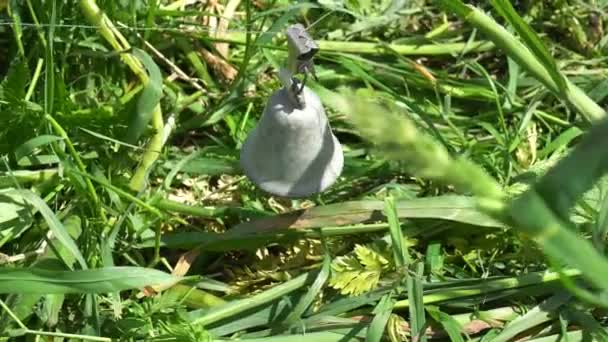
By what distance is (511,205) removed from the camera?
0.48 m

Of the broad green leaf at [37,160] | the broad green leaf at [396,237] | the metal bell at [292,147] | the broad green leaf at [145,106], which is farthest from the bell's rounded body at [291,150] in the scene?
the broad green leaf at [37,160]

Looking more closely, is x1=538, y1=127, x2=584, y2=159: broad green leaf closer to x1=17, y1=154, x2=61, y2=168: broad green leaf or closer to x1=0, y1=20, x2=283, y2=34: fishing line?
x1=0, y1=20, x2=283, y2=34: fishing line

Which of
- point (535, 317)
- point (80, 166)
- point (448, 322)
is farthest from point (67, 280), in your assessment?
point (535, 317)

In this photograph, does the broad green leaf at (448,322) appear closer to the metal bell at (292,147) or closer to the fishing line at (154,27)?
the metal bell at (292,147)

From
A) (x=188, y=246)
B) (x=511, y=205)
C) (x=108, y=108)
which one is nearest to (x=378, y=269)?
(x=188, y=246)

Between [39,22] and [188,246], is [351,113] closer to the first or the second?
[188,246]

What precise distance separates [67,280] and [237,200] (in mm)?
378

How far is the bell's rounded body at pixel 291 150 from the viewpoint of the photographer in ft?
3.95

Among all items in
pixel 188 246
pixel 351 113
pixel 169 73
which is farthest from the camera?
pixel 169 73

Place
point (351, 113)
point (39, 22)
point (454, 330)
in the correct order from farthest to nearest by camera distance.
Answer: point (39, 22) → point (454, 330) → point (351, 113)

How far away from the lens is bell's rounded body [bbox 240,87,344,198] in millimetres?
1204

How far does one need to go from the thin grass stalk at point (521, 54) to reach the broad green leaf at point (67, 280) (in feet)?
2.00

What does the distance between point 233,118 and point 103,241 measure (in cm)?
37

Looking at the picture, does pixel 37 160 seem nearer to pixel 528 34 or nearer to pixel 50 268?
pixel 50 268
